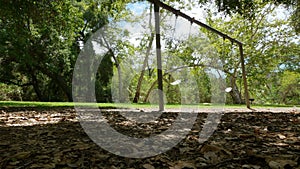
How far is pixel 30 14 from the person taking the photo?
22.8 ft

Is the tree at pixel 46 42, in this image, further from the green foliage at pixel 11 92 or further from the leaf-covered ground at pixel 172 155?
the leaf-covered ground at pixel 172 155

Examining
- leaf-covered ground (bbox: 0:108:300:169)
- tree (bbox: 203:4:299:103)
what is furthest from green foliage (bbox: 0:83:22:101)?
leaf-covered ground (bbox: 0:108:300:169)

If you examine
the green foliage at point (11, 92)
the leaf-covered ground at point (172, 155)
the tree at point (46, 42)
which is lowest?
the leaf-covered ground at point (172, 155)

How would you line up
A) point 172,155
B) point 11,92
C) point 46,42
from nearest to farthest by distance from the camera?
1. point 172,155
2. point 46,42
3. point 11,92

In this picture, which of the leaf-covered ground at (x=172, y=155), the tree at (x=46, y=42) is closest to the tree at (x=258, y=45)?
the tree at (x=46, y=42)

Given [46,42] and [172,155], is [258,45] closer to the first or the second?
[46,42]

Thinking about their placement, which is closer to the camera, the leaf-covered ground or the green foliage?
the leaf-covered ground

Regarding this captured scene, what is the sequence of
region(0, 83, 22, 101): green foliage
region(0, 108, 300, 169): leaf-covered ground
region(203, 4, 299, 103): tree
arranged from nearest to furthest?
1. region(0, 108, 300, 169): leaf-covered ground
2. region(203, 4, 299, 103): tree
3. region(0, 83, 22, 101): green foliage

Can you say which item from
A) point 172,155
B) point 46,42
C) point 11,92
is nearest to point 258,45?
point 46,42

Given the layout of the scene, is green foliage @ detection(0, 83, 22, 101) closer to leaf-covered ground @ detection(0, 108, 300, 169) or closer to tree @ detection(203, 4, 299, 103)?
tree @ detection(203, 4, 299, 103)

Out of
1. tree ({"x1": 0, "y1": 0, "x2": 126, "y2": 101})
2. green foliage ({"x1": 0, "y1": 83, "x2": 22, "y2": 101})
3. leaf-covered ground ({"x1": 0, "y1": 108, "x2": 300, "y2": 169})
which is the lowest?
A: leaf-covered ground ({"x1": 0, "y1": 108, "x2": 300, "y2": 169})

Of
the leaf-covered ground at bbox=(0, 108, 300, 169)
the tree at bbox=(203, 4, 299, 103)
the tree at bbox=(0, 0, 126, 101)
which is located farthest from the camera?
the tree at bbox=(203, 4, 299, 103)

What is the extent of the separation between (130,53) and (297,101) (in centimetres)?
1915

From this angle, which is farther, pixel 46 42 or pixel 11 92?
pixel 11 92
